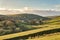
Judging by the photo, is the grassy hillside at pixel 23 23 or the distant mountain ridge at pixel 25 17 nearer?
the grassy hillside at pixel 23 23

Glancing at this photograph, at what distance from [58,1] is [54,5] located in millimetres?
523

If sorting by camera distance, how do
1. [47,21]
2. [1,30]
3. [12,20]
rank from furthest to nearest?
[47,21], [12,20], [1,30]

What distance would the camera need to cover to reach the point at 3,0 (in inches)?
541

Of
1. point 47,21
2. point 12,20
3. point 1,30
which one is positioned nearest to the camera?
point 1,30

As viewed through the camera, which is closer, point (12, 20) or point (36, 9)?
point (12, 20)

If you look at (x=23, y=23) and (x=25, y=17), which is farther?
(x=25, y=17)

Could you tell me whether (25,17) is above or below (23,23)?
above

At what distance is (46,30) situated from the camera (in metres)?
13.0

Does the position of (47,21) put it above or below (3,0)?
below

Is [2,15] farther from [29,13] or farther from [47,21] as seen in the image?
[47,21]

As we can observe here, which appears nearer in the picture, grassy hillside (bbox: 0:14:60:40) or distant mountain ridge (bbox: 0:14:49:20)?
grassy hillside (bbox: 0:14:60:40)

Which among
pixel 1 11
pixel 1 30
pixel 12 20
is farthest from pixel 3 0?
pixel 1 30

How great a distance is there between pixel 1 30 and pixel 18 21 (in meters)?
1.70

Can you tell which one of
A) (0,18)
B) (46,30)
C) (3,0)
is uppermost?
(3,0)
